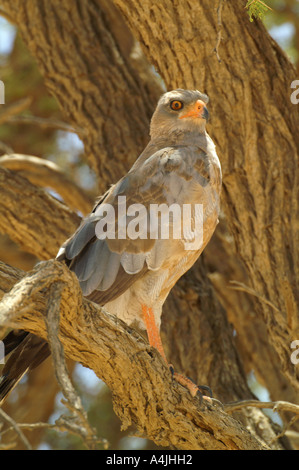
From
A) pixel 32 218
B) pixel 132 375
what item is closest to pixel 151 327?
pixel 132 375

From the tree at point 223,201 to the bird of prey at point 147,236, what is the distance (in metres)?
0.43

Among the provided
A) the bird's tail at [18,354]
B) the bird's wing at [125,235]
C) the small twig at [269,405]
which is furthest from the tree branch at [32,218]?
the small twig at [269,405]

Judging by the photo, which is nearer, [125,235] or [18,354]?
[18,354]

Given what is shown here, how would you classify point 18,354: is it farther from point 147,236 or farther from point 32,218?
point 32,218

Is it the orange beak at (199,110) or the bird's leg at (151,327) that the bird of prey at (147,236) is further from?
the orange beak at (199,110)

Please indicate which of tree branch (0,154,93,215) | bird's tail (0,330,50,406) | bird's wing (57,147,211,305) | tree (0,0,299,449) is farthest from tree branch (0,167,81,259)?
bird's tail (0,330,50,406)

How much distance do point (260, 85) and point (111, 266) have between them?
1766 mm

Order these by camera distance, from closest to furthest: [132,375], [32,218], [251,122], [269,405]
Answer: [132,375] → [269,405] → [251,122] → [32,218]

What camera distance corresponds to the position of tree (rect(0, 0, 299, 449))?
3605 mm

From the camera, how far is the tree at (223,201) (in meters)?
3.61

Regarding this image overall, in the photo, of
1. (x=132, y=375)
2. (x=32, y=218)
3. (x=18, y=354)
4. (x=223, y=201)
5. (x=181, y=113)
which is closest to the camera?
(x=132, y=375)

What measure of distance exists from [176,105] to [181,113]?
7cm

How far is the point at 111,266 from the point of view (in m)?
4.15

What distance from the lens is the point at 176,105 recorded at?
4.89m
